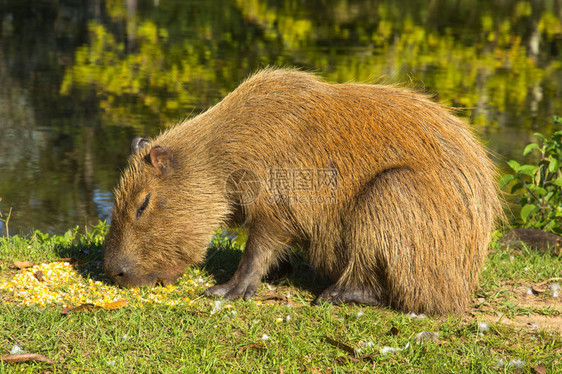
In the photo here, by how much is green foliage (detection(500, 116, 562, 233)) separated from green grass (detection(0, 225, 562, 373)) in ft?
4.57

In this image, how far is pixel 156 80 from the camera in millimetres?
11672

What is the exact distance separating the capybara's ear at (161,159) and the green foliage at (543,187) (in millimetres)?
2625

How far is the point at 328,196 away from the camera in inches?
172

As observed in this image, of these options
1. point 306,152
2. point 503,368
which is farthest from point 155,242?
point 503,368

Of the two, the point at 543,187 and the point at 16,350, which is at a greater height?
the point at 543,187

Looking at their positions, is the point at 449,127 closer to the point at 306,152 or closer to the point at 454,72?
the point at 306,152

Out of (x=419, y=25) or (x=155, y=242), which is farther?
(x=419, y=25)

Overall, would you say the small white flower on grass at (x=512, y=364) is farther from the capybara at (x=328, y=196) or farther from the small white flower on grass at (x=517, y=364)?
the capybara at (x=328, y=196)

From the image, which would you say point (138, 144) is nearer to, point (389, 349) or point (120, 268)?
point (120, 268)

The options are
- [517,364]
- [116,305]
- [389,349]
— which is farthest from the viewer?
[116,305]

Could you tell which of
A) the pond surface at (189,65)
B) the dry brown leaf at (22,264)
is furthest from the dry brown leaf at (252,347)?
the pond surface at (189,65)

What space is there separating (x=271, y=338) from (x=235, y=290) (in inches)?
25.3

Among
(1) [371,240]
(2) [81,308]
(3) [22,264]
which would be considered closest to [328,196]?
(1) [371,240]

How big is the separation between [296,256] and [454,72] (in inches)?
322
